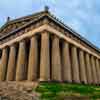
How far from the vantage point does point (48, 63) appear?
85.3 ft

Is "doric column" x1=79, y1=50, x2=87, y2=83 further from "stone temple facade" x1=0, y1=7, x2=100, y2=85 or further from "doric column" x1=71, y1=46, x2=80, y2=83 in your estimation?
"doric column" x1=71, y1=46, x2=80, y2=83

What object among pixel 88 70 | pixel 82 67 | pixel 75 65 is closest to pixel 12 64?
pixel 75 65

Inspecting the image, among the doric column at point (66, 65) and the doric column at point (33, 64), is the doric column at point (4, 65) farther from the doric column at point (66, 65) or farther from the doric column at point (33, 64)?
the doric column at point (66, 65)

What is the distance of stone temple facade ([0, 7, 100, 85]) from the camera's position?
2702 cm

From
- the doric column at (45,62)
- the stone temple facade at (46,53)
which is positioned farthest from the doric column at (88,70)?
the doric column at (45,62)

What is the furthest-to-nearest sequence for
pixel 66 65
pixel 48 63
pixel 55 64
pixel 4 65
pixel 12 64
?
pixel 4 65 < pixel 12 64 < pixel 66 65 < pixel 55 64 < pixel 48 63

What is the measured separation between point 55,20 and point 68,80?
8.77m

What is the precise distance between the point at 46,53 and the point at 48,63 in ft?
4.21

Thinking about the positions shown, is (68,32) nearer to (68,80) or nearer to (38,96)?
(68,80)

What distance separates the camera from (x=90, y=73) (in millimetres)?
35656

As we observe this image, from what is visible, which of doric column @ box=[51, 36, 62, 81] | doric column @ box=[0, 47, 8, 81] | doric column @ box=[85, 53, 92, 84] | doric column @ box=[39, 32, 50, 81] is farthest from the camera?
doric column @ box=[85, 53, 92, 84]

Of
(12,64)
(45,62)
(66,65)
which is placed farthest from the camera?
(12,64)

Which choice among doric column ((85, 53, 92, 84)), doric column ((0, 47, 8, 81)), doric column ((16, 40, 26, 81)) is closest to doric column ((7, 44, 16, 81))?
doric column ((0, 47, 8, 81))

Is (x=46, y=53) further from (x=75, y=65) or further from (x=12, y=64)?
(x=12, y=64)
